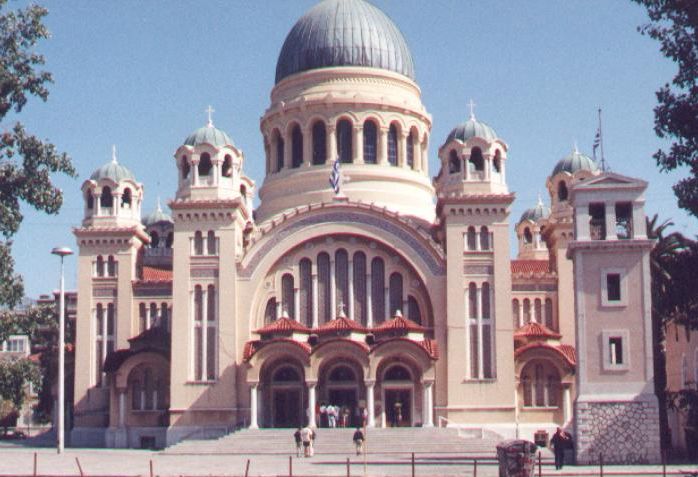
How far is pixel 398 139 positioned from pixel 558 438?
3162 cm

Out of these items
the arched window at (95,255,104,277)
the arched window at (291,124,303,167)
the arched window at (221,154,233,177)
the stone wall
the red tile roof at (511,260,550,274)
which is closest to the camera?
the stone wall

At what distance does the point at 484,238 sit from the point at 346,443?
13919 millimetres

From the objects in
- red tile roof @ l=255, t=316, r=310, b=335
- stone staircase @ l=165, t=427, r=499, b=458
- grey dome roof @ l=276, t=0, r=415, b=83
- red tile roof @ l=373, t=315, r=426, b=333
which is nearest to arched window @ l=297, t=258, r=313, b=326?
red tile roof @ l=255, t=316, r=310, b=335

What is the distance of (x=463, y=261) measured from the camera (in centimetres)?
6506

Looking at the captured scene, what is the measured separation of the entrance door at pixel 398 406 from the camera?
211 feet

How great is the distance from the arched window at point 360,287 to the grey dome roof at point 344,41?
46.0ft

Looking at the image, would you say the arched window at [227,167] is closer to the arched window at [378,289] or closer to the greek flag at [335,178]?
the greek flag at [335,178]

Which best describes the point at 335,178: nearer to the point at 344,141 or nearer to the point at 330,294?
the point at 344,141

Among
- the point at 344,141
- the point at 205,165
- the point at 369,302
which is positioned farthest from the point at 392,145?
the point at 369,302

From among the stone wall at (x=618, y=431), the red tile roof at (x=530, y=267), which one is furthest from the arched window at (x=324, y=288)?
the stone wall at (x=618, y=431)

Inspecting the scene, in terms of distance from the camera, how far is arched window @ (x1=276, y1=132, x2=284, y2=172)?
2950 inches

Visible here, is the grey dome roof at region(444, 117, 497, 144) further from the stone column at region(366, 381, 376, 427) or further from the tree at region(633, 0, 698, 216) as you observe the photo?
the tree at region(633, 0, 698, 216)

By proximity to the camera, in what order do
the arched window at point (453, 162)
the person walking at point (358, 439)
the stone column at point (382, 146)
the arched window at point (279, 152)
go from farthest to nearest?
the arched window at point (279, 152) < the stone column at point (382, 146) < the arched window at point (453, 162) < the person walking at point (358, 439)

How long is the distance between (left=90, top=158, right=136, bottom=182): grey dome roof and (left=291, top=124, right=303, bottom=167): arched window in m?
9.89
